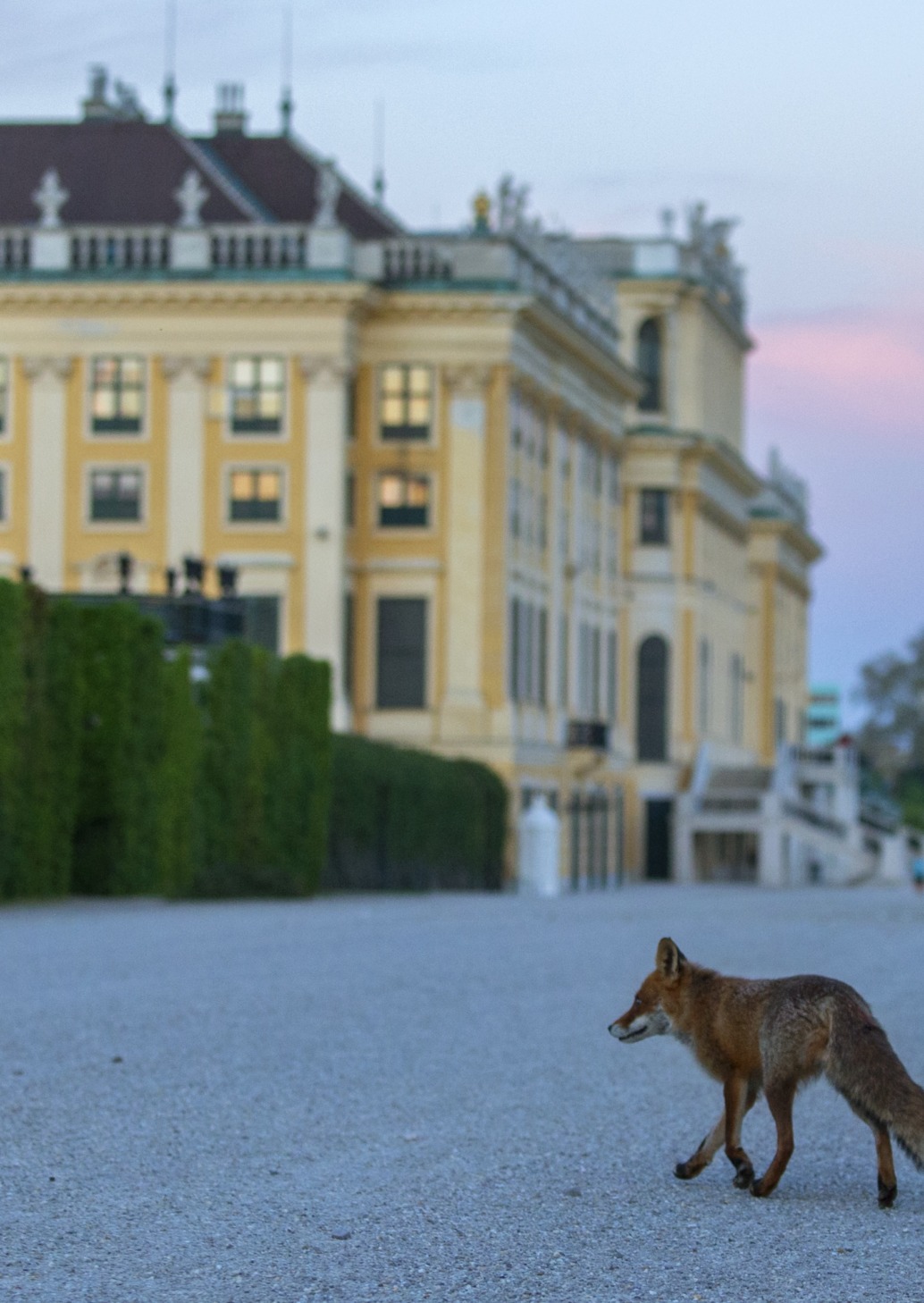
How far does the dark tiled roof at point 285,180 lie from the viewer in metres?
67.3

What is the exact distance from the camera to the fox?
29.9 ft

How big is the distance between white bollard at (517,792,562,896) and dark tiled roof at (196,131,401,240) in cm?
1706

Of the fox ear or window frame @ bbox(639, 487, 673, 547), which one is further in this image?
window frame @ bbox(639, 487, 673, 547)

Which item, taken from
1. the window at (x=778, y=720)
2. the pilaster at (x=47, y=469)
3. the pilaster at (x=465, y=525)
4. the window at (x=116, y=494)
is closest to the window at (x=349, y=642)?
the pilaster at (x=465, y=525)

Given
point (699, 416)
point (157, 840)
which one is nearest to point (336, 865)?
point (157, 840)

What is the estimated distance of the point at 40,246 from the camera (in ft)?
204

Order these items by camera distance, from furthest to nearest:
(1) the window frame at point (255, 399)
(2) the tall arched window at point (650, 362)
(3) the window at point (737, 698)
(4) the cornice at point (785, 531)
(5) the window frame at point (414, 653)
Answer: (4) the cornice at point (785, 531) → (3) the window at point (737, 698) → (2) the tall arched window at point (650, 362) → (5) the window frame at point (414, 653) → (1) the window frame at point (255, 399)

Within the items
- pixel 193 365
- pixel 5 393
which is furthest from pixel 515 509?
pixel 5 393

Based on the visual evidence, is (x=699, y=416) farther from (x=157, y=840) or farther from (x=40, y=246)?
(x=157, y=840)

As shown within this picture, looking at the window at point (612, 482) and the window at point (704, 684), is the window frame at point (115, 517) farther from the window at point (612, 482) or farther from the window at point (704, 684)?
the window at point (704, 684)

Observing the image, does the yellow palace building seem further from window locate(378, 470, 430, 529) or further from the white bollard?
the white bollard

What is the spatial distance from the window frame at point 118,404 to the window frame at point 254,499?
85.6 inches

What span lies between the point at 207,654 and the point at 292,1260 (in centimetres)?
3251

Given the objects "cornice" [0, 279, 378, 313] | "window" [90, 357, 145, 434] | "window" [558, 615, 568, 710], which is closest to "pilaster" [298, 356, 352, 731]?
"cornice" [0, 279, 378, 313]
